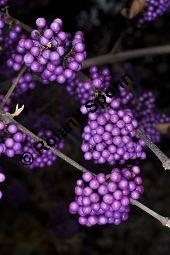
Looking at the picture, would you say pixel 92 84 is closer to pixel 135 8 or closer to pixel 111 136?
pixel 111 136

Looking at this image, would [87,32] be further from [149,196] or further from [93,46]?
[149,196]

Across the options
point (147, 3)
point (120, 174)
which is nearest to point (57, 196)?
point (147, 3)

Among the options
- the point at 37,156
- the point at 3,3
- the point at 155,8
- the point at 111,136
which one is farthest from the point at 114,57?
the point at 111,136

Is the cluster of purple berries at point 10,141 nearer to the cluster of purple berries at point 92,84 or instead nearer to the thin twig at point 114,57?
the cluster of purple berries at point 92,84

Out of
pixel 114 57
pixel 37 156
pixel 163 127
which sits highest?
pixel 37 156

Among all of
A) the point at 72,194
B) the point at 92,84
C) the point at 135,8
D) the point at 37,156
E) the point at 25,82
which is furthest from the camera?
the point at 72,194

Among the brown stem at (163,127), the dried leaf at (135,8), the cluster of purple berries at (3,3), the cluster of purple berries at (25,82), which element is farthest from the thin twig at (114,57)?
the cluster of purple berries at (3,3)

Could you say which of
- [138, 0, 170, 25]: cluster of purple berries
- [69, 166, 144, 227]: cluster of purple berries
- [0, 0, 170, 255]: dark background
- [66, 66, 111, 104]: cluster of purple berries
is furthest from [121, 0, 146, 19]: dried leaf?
[69, 166, 144, 227]: cluster of purple berries
